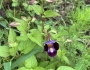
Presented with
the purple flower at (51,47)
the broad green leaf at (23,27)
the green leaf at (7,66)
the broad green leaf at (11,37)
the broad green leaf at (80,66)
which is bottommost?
the broad green leaf at (80,66)

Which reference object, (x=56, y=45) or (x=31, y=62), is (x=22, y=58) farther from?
(x=56, y=45)

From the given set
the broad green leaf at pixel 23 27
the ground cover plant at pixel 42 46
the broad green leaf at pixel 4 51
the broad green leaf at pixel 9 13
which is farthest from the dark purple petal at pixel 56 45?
the broad green leaf at pixel 9 13

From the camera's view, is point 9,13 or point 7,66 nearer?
point 7,66

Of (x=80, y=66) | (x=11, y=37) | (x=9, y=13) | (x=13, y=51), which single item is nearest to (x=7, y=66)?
(x=13, y=51)

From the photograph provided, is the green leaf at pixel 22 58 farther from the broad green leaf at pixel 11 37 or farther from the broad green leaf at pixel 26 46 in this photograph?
the broad green leaf at pixel 11 37

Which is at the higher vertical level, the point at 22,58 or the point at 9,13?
the point at 9,13

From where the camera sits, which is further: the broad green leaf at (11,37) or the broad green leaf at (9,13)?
the broad green leaf at (9,13)
